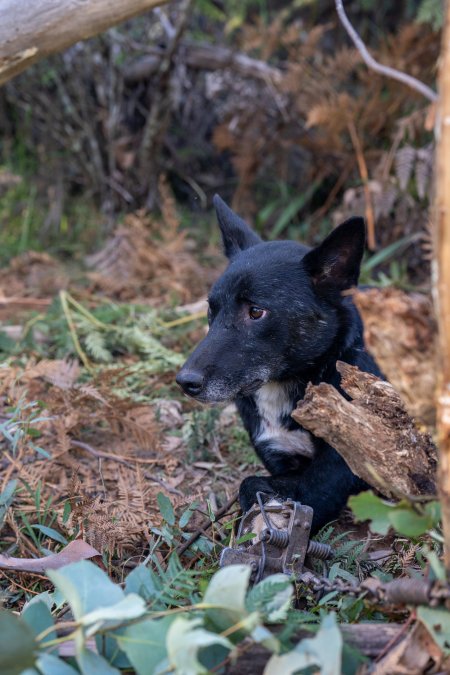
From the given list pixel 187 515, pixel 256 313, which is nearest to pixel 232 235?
pixel 256 313

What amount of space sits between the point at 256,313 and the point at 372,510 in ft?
4.34

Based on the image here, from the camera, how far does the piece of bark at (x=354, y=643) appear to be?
1624 mm

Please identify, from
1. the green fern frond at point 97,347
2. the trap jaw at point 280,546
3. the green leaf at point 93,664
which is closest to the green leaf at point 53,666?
the green leaf at point 93,664

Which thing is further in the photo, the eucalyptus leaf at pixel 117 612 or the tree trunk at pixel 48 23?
the tree trunk at pixel 48 23

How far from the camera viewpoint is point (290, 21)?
7.49m

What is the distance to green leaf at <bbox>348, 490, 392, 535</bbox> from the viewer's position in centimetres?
164

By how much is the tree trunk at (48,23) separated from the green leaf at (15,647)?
235 centimetres

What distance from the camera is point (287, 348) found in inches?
113

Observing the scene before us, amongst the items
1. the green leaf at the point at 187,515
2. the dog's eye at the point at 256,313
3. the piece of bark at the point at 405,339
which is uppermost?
the piece of bark at the point at 405,339

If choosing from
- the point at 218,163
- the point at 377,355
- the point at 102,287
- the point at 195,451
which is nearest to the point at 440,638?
the point at 377,355

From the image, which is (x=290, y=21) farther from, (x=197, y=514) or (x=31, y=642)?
(x=31, y=642)

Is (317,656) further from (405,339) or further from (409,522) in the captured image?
(405,339)

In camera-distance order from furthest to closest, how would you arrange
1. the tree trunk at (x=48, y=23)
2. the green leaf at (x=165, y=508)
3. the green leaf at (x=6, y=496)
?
the tree trunk at (x=48, y=23) < the green leaf at (x=6, y=496) < the green leaf at (x=165, y=508)

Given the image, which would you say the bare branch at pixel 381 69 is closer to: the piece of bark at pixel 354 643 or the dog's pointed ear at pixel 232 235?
the piece of bark at pixel 354 643
